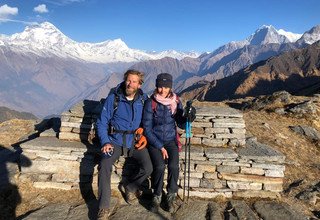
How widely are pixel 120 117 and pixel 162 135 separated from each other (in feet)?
4.05

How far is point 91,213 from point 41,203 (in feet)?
5.31

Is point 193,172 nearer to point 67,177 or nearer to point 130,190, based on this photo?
point 130,190

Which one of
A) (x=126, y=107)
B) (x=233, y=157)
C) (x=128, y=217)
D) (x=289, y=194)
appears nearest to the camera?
(x=128, y=217)

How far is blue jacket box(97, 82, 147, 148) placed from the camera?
8.88m

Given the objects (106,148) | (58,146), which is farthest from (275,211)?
(58,146)

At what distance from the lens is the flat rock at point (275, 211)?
8602 mm

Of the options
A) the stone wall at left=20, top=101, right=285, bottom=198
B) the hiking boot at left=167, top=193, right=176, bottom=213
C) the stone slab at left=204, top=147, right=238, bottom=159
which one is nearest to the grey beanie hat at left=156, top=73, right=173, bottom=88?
the stone wall at left=20, top=101, right=285, bottom=198

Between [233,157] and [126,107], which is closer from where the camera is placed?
[126,107]

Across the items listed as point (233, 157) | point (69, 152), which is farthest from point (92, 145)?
point (233, 157)

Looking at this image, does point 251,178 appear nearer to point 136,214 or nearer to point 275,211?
point 275,211

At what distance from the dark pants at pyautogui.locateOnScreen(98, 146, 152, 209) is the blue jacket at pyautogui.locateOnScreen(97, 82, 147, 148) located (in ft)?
0.91

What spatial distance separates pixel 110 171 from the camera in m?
8.55

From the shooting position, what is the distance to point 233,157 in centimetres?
957

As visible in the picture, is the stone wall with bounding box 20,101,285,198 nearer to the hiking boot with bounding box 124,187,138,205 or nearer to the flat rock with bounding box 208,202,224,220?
the flat rock with bounding box 208,202,224,220
